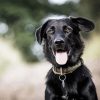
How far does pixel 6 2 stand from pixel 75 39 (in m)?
19.2

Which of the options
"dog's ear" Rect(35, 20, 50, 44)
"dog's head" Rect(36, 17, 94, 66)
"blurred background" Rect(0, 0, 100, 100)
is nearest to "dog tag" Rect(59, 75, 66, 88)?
"dog's head" Rect(36, 17, 94, 66)

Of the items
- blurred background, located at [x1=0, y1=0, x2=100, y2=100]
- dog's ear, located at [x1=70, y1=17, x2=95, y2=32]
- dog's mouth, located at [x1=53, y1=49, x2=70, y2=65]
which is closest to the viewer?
dog's mouth, located at [x1=53, y1=49, x2=70, y2=65]

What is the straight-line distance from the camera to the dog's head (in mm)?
10781

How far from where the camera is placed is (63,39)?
1077 cm

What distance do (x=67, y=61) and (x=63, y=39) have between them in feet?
1.44

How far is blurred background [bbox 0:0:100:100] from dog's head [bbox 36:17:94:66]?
475cm

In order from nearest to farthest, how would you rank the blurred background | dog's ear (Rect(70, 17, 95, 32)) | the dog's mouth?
the dog's mouth
dog's ear (Rect(70, 17, 95, 32))
the blurred background

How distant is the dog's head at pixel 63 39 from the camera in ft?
35.4

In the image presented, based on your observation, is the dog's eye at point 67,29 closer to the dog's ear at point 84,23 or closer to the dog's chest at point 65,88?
the dog's ear at point 84,23

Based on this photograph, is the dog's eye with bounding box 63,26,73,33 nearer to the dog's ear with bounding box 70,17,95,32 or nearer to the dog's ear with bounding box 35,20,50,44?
the dog's ear with bounding box 70,17,95,32

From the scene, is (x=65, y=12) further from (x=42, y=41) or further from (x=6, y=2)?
(x=42, y=41)

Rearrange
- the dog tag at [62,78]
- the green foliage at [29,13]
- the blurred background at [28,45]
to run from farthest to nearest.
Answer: the green foliage at [29,13], the blurred background at [28,45], the dog tag at [62,78]

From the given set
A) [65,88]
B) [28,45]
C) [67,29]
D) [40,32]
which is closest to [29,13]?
[28,45]

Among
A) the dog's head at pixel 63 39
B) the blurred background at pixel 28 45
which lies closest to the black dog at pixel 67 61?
the dog's head at pixel 63 39
